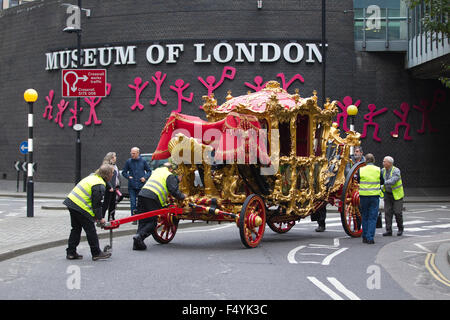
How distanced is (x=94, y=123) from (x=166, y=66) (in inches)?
183

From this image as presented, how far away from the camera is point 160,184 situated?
12.3 m

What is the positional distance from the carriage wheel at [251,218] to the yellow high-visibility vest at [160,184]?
149 cm

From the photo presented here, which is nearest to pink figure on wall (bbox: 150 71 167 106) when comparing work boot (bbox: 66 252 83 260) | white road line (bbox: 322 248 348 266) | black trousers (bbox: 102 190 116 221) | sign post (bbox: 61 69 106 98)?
sign post (bbox: 61 69 106 98)

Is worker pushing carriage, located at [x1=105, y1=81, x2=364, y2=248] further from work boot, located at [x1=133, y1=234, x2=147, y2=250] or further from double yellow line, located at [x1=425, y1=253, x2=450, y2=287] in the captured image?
double yellow line, located at [x1=425, y1=253, x2=450, y2=287]

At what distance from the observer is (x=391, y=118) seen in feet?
103

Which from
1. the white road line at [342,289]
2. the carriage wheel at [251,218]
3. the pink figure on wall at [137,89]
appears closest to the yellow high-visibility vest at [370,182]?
the carriage wheel at [251,218]

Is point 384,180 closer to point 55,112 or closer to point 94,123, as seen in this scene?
point 94,123

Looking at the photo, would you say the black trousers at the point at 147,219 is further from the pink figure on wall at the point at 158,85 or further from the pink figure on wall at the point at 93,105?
the pink figure on wall at the point at 93,105

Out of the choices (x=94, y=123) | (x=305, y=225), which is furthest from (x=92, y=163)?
(x=305, y=225)

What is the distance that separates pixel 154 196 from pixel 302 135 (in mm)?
4061

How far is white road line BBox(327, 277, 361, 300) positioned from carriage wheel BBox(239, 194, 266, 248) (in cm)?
290

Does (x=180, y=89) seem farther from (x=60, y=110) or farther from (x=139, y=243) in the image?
(x=139, y=243)

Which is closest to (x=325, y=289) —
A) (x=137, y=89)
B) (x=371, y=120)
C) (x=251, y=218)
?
(x=251, y=218)

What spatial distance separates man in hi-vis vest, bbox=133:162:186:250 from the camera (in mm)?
Result: 12141
